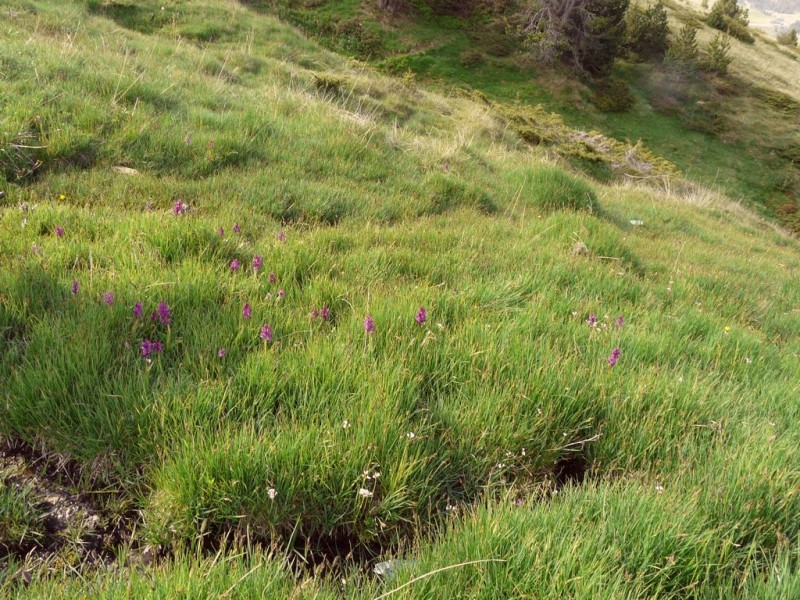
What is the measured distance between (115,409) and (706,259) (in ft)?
28.5

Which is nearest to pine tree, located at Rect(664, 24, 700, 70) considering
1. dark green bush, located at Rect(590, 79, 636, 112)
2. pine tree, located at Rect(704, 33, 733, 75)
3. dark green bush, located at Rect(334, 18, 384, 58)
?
pine tree, located at Rect(704, 33, 733, 75)

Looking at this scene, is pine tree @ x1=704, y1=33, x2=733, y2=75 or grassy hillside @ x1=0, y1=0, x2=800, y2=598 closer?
grassy hillside @ x1=0, y1=0, x2=800, y2=598

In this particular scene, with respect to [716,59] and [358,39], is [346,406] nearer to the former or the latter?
[358,39]

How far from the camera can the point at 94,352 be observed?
230 centimetres

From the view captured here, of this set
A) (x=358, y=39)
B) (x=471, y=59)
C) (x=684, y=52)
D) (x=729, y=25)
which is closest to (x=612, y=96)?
(x=684, y=52)

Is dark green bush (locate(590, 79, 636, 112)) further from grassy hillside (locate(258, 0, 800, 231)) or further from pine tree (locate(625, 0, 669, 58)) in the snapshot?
pine tree (locate(625, 0, 669, 58))

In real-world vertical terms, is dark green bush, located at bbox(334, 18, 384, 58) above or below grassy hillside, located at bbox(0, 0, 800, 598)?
above

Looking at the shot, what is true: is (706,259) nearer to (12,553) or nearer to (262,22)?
(12,553)

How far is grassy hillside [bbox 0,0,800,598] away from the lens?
5.64 ft

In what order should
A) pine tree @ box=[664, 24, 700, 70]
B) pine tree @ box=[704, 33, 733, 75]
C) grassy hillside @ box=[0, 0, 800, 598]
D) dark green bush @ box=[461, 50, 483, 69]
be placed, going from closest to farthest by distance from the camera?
1. grassy hillside @ box=[0, 0, 800, 598]
2. dark green bush @ box=[461, 50, 483, 69]
3. pine tree @ box=[664, 24, 700, 70]
4. pine tree @ box=[704, 33, 733, 75]

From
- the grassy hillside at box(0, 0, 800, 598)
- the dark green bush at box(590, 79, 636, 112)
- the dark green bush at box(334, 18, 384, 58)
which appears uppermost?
the dark green bush at box(590, 79, 636, 112)

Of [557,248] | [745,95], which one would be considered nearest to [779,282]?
[557,248]

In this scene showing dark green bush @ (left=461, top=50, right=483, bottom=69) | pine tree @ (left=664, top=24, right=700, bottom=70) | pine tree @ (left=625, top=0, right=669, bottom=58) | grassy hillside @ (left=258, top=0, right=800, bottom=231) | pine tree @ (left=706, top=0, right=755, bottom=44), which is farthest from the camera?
pine tree @ (left=706, top=0, right=755, bottom=44)

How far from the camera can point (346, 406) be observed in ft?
7.29
